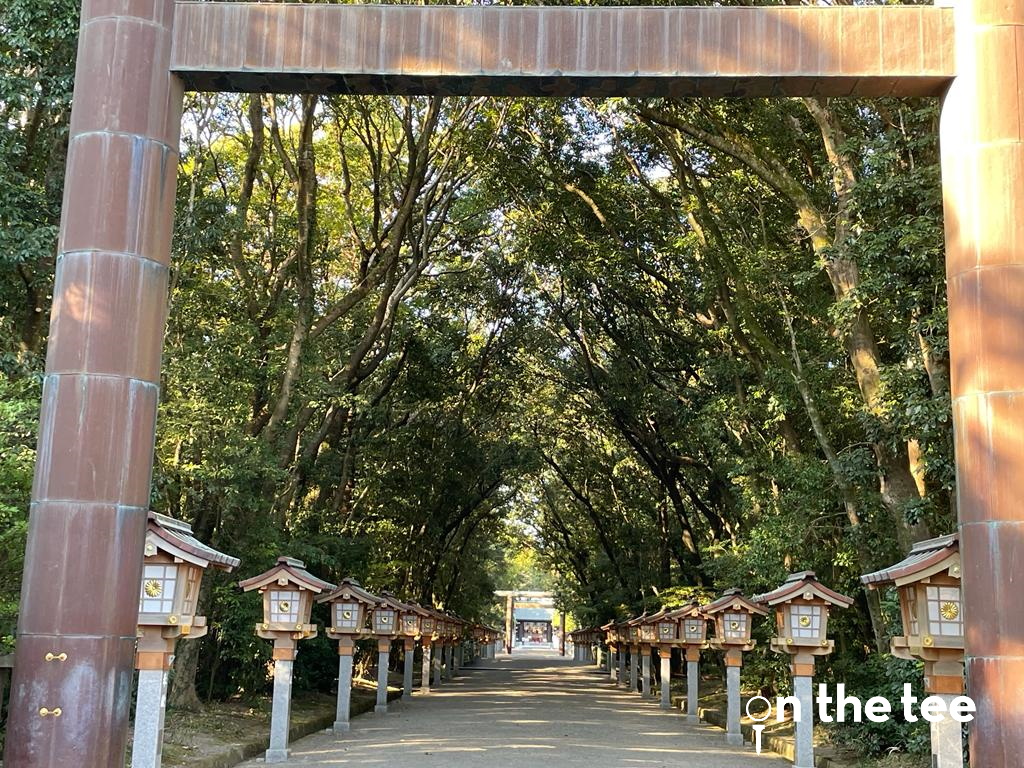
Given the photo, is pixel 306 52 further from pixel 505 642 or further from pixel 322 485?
pixel 505 642

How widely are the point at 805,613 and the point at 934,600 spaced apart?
3.96 meters

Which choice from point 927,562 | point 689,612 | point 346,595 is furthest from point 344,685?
point 927,562

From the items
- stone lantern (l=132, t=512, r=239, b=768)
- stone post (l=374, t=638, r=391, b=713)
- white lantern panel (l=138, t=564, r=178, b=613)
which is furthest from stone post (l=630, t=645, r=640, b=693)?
white lantern panel (l=138, t=564, r=178, b=613)

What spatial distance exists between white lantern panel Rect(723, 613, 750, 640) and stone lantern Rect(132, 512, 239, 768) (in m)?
9.42

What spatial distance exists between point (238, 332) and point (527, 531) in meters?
36.4

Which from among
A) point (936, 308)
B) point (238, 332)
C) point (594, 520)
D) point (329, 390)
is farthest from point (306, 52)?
point (594, 520)

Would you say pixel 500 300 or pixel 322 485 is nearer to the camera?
pixel 322 485

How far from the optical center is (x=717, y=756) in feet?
44.3

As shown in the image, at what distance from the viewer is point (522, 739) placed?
49.3ft

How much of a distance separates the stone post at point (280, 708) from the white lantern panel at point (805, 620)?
243 inches

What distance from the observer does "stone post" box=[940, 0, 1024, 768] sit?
645 cm

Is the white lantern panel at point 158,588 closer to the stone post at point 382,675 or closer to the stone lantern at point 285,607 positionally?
the stone lantern at point 285,607

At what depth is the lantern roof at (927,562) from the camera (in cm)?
791

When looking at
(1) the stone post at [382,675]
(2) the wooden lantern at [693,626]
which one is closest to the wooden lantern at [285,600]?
(1) the stone post at [382,675]
